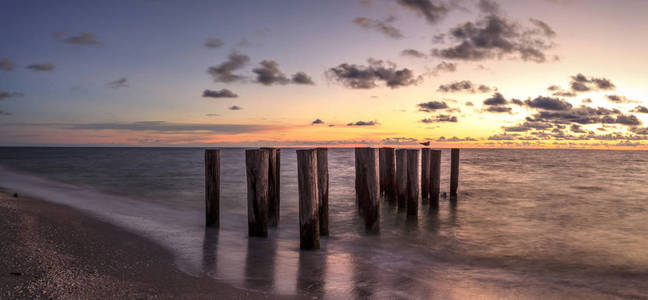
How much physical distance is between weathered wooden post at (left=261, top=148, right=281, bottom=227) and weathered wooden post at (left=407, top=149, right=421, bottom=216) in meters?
3.25

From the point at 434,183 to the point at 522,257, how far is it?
4.54 metres

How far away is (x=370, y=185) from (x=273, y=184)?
1950 millimetres

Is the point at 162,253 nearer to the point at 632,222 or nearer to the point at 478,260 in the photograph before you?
the point at 478,260

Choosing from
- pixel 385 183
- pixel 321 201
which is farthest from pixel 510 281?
pixel 385 183

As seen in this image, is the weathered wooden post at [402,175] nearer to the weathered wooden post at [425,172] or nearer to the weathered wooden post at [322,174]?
the weathered wooden post at [425,172]

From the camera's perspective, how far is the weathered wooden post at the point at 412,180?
8.98 meters

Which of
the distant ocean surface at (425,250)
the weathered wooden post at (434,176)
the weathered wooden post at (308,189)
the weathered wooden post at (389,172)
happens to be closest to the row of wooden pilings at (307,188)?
the weathered wooden post at (308,189)

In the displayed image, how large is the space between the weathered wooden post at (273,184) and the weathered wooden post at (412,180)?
3.25 meters

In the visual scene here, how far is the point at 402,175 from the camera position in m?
9.67

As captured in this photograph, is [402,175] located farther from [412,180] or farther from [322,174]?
[322,174]

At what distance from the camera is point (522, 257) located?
682 cm

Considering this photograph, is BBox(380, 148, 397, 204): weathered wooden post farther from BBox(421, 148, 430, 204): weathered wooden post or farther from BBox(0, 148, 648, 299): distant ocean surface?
BBox(421, 148, 430, 204): weathered wooden post

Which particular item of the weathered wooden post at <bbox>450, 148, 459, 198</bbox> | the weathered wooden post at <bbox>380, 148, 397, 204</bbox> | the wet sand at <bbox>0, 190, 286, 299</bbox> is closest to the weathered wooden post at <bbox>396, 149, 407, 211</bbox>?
the weathered wooden post at <bbox>380, 148, 397, 204</bbox>

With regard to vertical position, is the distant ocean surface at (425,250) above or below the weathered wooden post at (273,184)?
below
